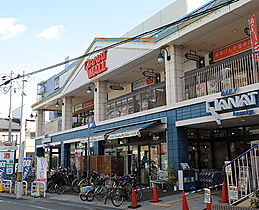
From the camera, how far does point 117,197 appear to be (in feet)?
40.4

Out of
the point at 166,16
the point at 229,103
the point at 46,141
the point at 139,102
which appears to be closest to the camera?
the point at 229,103

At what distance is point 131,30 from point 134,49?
996 centimetres

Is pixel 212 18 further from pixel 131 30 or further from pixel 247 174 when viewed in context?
pixel 131 30

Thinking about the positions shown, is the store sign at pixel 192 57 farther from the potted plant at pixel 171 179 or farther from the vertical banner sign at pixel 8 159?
the vertical banner sign at pixel 8 159

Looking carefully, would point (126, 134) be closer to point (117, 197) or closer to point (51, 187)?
point (117, 197)

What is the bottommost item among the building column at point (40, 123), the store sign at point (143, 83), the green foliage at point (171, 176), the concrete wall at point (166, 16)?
the green foliage at point (171, 176)

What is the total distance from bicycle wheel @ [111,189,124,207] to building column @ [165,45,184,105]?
603 cm

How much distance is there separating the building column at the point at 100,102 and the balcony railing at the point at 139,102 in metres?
0.56

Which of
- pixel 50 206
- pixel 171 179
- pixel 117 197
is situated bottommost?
pixel 50 206

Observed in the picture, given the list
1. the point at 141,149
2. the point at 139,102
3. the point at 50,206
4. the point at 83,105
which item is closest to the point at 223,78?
the point at 139,102

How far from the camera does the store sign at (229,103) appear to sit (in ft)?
39.5

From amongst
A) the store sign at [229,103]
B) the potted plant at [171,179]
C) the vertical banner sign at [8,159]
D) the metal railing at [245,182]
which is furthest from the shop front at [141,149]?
the vertical banner sign at [8,159]

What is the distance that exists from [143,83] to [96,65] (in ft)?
13.6

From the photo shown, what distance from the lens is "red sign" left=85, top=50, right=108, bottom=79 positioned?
72.1 feet
